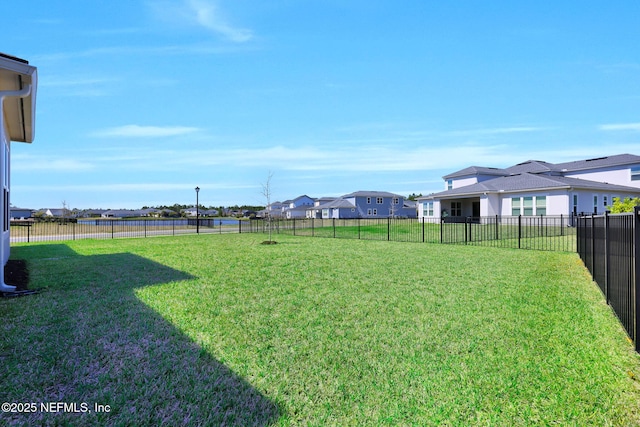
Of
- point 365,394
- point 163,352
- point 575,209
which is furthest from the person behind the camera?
point 575,209

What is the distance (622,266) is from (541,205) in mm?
23490

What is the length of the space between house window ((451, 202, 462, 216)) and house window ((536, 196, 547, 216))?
27.8ft

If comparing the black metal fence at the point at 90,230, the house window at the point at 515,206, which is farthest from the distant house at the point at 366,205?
the house window at the point at 515,206

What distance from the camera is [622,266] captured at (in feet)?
14.7

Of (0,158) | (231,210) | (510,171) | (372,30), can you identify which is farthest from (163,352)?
(231,210)

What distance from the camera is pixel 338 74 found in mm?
14633

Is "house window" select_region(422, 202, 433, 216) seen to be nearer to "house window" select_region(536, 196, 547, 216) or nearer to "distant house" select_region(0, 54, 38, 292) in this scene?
"house window" select_region(536, 196, 547, 216)

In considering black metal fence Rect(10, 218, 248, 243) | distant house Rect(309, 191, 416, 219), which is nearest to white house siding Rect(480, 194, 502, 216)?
black metal fence Rect(10, 218, 248, 243)

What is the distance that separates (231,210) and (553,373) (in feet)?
353

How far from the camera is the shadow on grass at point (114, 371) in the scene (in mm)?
2551

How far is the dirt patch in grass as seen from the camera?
6.86 metres

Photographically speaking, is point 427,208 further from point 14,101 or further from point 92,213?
point 92,213

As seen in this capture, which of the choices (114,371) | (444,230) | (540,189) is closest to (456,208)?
(540,189)

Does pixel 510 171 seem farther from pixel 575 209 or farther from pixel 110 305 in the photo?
pixel 110 305
